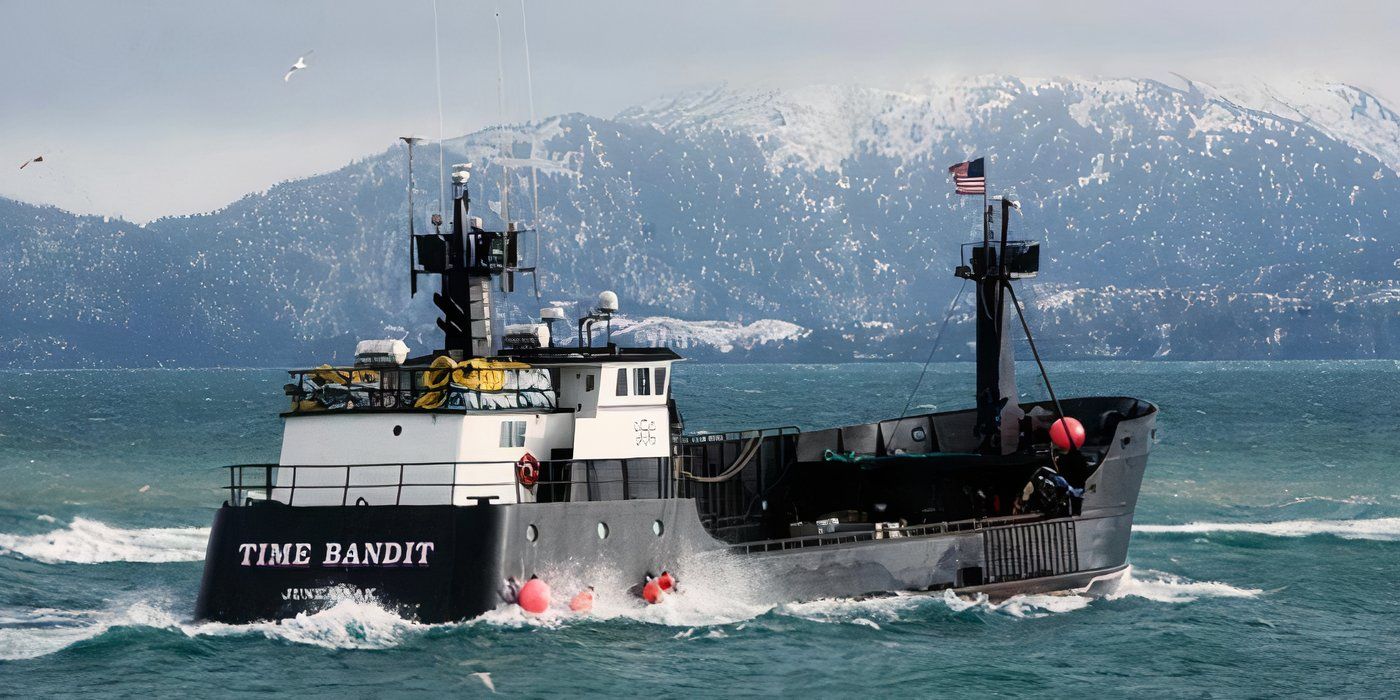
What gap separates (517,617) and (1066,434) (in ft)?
44.3

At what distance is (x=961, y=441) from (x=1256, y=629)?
28.3 ft

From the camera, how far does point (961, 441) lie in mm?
40094

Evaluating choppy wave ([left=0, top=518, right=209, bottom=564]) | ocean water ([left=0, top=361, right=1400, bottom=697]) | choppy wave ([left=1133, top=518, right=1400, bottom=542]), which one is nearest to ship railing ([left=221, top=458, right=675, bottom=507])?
ocean water ([left=0, top=361, right=1400, bottom=697])

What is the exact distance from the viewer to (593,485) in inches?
1208

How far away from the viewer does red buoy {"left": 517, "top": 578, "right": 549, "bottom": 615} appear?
1122 inches

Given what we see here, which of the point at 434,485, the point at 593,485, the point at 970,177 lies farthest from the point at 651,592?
the point at 970,177

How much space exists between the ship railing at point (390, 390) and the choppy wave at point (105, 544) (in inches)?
593

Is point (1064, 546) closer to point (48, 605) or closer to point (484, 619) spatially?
point (484, 619)

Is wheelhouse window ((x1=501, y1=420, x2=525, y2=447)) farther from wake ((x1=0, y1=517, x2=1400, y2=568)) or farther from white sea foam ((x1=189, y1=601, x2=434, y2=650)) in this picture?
wake ((x1=0, y1=517, x2=1400, y2=568))

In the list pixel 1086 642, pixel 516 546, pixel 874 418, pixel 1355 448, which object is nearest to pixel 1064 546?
pixel 1086 642

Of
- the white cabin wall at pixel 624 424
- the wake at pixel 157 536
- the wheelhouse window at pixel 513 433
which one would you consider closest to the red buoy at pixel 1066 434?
the white cabin wall at pixel 624 424

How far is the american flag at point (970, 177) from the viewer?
128 feet

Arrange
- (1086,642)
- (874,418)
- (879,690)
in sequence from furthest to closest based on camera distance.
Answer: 1. (874,418)
2. (1086,642)
3. (879,690)

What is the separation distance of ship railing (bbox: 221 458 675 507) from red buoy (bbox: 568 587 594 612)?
161cm
